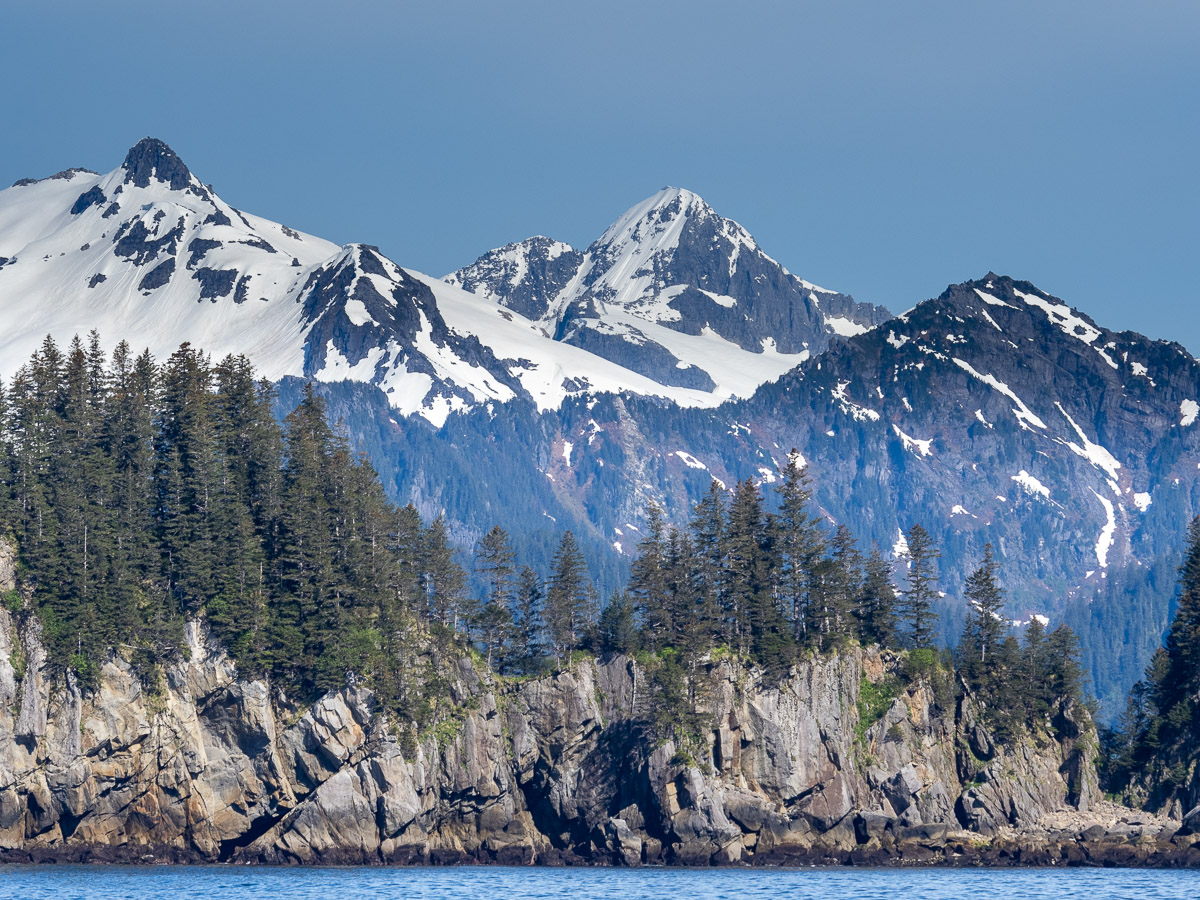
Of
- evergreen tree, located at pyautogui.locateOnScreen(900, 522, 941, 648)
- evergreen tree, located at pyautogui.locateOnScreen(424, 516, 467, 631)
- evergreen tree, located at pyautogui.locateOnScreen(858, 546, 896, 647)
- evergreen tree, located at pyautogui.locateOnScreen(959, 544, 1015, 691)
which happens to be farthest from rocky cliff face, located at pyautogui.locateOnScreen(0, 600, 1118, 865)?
evergreen tree, located at pyautogui.locateOnScreen(424, 516, 467, 631)

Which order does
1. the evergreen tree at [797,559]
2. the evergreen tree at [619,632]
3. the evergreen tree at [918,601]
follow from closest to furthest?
the evergreen tree at [619,632] → the evergreen tree at [797,559] → the evergreen tree at [918,601]

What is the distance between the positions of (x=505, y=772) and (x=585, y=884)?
66.8 ft

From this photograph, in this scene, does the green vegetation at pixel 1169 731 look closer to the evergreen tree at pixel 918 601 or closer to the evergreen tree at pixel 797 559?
the evergreen tree at pixel 918 601

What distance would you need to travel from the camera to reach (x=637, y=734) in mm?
127812

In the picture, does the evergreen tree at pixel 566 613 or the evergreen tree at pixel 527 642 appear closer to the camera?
the evergreen tree at pixel 527 642

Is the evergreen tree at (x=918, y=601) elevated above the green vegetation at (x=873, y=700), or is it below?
above

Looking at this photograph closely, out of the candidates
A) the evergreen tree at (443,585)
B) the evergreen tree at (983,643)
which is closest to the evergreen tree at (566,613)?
the evergreen tree at (443,585)

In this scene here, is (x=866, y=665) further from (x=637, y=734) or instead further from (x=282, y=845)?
(x=282, y=845)

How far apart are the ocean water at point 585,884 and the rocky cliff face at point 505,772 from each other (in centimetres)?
496

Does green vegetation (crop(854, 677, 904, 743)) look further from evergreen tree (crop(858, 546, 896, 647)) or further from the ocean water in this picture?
the ocean water

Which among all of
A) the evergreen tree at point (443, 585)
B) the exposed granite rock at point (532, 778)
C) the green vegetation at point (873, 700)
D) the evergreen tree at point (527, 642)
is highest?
the evergreen tree at point (443, 585)

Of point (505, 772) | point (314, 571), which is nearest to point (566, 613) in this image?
point (505, 772)

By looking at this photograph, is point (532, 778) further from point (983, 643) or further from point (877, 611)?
point (983, 643)

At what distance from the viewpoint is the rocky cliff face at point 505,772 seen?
118562mm
